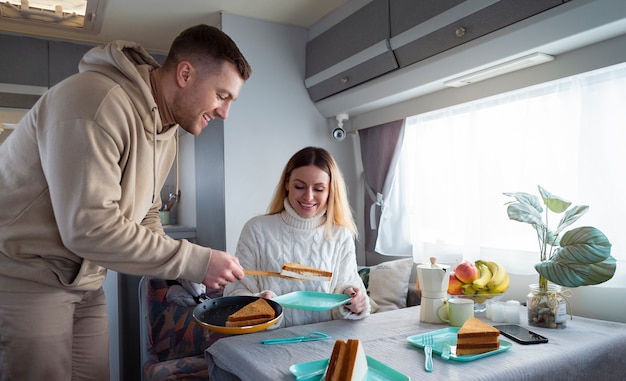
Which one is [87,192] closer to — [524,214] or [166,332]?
[166,332]

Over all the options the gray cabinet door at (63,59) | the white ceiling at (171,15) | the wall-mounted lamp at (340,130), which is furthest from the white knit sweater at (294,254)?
the gray cabinet door at (63,59)

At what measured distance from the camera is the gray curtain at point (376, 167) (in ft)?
9.07

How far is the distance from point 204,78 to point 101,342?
0.91m

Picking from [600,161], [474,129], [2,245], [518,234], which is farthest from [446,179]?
[2,245]

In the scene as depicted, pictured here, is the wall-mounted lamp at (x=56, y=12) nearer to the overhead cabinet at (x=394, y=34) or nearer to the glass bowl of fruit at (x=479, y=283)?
the overhead cabinet at (x=394, y=34)

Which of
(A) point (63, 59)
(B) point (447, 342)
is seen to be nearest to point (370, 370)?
(B) point (447, 342)

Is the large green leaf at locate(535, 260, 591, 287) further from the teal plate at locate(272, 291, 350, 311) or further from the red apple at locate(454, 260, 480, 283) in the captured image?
the teal plate at locate(272, 291, 350, 311)

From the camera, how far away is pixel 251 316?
1.32 m

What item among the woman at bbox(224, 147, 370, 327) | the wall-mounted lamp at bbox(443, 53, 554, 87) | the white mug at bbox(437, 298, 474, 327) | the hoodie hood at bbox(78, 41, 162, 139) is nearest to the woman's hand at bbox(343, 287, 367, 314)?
the woman at bbox(224, 147, 370, 327)

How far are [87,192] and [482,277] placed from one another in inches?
56.0

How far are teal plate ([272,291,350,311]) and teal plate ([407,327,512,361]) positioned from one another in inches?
A: 10.4

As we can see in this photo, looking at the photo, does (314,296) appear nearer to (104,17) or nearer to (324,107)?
(324,107)

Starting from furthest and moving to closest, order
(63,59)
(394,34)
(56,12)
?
(63,59)
(56,12)
(394,34)

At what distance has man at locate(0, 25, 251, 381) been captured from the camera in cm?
115
